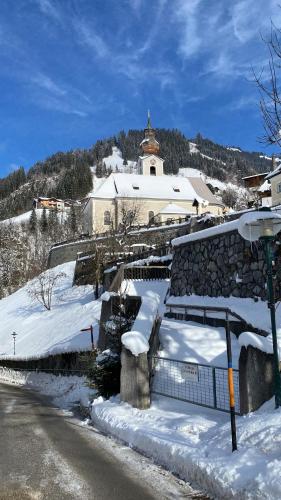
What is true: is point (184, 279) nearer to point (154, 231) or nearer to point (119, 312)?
point (119, 312)

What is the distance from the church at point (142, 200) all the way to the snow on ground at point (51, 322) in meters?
30.2

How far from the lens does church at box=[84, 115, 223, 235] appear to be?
73688 mm

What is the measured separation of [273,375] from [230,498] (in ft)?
6.85

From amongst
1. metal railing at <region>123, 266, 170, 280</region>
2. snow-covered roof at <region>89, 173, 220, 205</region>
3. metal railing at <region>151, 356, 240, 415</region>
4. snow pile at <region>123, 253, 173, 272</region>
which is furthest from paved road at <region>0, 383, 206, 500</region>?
snow-covered roof at <region>89, 173, 220, 205</region>

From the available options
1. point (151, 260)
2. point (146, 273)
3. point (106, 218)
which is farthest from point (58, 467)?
point (106, 218)

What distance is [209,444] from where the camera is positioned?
5.98m

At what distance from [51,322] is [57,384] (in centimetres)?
1168

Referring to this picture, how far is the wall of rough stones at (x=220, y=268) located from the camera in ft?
38.6

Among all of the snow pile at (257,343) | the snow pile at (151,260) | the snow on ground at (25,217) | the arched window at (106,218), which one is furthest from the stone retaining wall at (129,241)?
the snow on ground at (25,217)

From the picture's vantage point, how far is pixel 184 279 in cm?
1569

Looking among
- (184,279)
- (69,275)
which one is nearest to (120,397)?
(184,279)

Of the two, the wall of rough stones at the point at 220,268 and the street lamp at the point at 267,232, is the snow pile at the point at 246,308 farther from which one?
the street lamp at the point at 267,232

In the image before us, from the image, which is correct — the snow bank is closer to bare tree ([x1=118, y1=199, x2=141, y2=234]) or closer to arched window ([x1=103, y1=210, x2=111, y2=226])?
bare tree ([x1=118, y1=199, x2=141, y2=234])

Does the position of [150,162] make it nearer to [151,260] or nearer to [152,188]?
[152,188]
